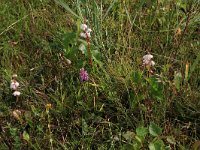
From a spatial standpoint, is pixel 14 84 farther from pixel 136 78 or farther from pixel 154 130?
pixel 154 130

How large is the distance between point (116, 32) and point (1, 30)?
2.29 feet

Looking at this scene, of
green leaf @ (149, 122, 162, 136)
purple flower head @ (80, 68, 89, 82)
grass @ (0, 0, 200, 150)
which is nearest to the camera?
green leaf @ (149, 122, 162, 136)

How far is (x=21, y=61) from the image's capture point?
2.28 metres

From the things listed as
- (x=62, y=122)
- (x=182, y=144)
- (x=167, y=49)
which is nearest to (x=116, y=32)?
(x=167, y=49)

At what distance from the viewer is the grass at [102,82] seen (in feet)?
5.97

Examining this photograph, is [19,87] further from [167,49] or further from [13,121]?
[167,49]

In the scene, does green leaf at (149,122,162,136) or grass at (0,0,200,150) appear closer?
green leaf at (149,122,162,136)

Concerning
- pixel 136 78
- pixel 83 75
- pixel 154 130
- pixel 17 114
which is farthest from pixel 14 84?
pixel 154 130

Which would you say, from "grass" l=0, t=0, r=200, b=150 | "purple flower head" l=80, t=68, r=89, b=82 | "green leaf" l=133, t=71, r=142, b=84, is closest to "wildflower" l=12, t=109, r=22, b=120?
"grass" l=0, t=0, r=200, b=150

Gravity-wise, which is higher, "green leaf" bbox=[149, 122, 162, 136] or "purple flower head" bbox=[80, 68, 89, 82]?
"purple flower head" bbox=[80, 68, 89, 82]

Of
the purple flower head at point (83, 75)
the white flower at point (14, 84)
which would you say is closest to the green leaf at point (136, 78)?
the purple flower head at point (83, 75)

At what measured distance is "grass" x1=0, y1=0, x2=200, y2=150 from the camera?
182 centimetres

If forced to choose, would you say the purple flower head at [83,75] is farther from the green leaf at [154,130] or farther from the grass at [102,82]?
the green leaf at [154,130]

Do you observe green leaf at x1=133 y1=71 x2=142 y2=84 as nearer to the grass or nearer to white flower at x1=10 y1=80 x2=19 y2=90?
the grass
